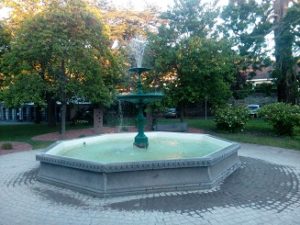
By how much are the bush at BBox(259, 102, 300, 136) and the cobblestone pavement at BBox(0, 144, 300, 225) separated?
845 centimetres

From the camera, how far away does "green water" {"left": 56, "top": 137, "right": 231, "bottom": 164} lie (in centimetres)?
827

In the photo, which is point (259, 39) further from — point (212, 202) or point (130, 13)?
point (212, 202)

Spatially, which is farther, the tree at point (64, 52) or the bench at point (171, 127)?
the bench at point (171, 127)

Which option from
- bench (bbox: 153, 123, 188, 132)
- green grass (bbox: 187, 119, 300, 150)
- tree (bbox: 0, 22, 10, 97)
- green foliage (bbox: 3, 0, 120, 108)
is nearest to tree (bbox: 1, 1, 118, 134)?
green foliage (bbox: 3, 0, 120, 108)

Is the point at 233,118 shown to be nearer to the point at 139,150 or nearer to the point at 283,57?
the point at 283,57

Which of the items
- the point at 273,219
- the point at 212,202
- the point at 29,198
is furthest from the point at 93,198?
the point at 273,219

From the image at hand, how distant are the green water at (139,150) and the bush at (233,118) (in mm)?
6535

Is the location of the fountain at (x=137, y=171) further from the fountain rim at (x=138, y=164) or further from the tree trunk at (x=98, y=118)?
the tree trunk at (x=98, y=118)

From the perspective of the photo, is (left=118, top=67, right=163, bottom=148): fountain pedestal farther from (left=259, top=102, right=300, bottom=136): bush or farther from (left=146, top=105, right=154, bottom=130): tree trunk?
(left=146, top=105, right=154, bottom=130): tree trunk

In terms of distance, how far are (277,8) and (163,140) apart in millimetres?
14042

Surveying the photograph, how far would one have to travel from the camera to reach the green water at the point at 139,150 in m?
8.27

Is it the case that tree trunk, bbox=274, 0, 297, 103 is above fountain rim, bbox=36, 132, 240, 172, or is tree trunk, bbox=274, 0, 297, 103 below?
above

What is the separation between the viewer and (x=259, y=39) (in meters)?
19.4

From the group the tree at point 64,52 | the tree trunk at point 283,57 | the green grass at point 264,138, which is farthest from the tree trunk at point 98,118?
the tree trunk at point 283,57
